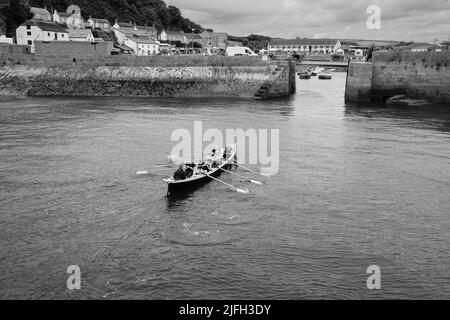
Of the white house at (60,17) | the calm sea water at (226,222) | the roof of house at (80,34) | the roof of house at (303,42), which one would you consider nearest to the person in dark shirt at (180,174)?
the calm sea water at (226,222)

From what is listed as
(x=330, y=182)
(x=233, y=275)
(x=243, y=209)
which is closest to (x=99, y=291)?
(x=233, y=275)

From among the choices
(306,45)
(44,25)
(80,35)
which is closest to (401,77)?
(80,35)

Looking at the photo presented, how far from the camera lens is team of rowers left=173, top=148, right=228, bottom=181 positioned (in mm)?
22125

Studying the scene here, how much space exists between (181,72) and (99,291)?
51.4m

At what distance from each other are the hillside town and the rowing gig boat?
39.5 metres

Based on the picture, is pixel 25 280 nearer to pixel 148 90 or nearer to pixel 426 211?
A: pixel 426 211

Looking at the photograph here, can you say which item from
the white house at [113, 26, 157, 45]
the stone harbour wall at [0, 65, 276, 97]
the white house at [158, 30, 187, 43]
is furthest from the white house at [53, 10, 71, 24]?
the stone harbour wall at [0, 65, 276, 97]

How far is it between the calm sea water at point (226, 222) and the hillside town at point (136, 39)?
37.0m

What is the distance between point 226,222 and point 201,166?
627 centimetres

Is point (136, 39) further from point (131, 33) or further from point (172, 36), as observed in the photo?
point (172, 36)

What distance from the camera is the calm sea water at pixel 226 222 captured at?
14234 millimetres

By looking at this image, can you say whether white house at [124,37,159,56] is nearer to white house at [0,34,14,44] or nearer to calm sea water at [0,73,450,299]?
white house at [0,34,14,44]

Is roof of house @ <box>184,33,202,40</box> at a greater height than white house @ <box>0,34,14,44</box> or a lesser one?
greater

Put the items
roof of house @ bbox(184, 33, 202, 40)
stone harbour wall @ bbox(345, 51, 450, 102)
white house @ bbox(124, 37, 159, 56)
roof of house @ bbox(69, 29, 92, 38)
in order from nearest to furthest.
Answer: stone harbour wall @ bbox(345, 51, 450, 102)
roof of house @ bbox(69, 29, 92, 38)
white house @ bbox(124, 37, 159, 56)
roof of house @ bbox(184, 33, 202, 40)
